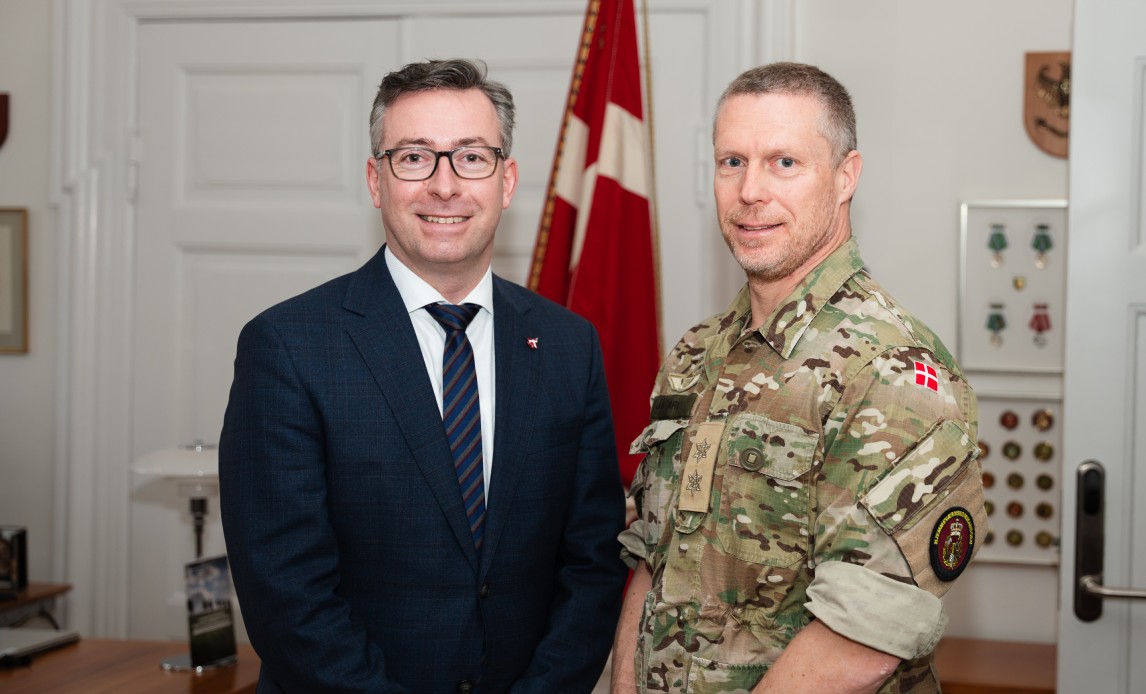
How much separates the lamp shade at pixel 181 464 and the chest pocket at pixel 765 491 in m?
1.51

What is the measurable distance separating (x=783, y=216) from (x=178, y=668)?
1.84 metres

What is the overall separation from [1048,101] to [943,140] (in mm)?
285

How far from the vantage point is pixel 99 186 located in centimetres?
331

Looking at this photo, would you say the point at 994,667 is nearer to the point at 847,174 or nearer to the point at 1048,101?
the point at 1048,101

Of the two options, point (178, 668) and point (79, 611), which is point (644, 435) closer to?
point (178, 668)

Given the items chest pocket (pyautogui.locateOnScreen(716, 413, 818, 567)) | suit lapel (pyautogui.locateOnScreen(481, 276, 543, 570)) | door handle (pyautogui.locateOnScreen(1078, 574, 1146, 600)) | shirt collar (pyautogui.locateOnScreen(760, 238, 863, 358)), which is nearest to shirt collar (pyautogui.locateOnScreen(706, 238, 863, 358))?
shirt collar (pyautogui.locateOnScreen(760, 238, 863, 358))

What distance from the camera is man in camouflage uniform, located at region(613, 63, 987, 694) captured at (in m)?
1.34

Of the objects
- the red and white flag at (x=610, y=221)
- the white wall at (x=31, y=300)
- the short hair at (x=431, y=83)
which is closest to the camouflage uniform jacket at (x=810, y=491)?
the short hair at (x=431, y=83)

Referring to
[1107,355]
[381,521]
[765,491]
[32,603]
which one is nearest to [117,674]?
[32,603]

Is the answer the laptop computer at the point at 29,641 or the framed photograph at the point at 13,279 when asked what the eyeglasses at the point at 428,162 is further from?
the framed photograph at the point at 13,279

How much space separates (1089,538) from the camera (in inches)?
86.5

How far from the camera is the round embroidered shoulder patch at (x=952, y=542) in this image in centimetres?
134

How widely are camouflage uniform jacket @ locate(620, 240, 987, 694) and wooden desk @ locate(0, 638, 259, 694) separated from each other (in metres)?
1.24

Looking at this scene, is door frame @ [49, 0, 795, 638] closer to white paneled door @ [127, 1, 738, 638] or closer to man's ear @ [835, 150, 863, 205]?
white paneled door @ [127, 1, 738, 638]
